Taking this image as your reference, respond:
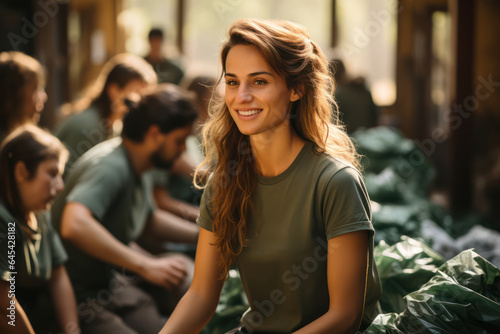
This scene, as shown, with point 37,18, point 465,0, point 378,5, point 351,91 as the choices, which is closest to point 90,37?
point 37,18

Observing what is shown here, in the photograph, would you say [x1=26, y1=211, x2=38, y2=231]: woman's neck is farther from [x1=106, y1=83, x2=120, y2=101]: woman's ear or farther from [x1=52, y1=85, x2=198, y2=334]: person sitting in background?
[x1=106, y1=83, x2=120, y2=101]: woman's ear

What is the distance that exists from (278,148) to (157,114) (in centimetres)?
107

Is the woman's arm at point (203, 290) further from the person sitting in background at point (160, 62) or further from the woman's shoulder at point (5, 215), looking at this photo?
the person sitting in background at point (160, 62)

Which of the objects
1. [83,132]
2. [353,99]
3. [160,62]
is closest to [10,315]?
[83,132]

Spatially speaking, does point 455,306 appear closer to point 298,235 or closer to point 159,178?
point 298,235

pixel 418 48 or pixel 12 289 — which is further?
pixel 418 48

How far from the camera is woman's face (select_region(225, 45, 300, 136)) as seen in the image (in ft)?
5.16

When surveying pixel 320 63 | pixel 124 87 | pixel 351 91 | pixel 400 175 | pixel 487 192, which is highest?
pixel 320 63

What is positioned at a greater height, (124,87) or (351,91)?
(124,87)

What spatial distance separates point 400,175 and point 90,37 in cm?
632

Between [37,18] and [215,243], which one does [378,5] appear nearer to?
[37,18]

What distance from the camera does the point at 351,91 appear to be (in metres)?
5.83

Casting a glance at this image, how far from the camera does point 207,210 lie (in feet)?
5.64

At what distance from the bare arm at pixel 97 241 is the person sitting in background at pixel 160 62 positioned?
4547 millimetres
